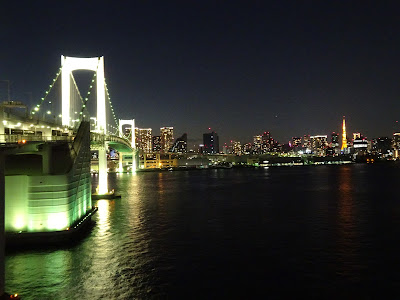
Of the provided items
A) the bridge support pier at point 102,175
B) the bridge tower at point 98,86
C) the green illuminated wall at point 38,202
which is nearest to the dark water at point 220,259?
the green illuminated wall at point 38,202

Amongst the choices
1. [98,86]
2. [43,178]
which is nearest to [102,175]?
[98,86]

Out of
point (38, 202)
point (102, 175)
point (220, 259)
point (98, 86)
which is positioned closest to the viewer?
point (220, 259)

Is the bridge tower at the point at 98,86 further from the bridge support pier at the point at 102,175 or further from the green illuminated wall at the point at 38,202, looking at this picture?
the green illuminated wall at the point at 38,202

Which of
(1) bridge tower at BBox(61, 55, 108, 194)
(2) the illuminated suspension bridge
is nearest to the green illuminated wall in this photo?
(2) the illuminated suspension bridge

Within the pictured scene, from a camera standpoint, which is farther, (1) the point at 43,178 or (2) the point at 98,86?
(2) the point at 98,86

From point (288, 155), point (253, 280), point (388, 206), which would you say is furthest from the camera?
point (288, 155)

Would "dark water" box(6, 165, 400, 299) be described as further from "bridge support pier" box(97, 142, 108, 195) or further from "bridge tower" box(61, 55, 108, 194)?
"bridge tower" box(61, 55, 108, 194)

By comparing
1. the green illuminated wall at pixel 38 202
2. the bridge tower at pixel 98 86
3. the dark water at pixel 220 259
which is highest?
the bridge tower at pixel 98 86

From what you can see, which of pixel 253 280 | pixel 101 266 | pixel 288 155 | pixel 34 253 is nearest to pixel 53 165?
pixel 34 253

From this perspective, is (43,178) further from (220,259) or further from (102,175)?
(102,175)

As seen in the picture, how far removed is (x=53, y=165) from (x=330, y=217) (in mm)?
14855

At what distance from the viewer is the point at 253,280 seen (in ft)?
33.7

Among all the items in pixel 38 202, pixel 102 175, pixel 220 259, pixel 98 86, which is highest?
pixel 98 86

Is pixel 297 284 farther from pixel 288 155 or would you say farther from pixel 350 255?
pixel 288 155
